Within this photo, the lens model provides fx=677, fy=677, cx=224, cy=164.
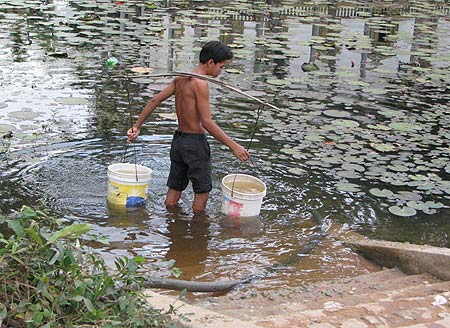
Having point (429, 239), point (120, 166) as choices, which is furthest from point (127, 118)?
point (429, 239)

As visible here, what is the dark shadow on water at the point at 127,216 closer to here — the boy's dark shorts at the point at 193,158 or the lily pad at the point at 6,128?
the boy's dark shorts at the point at 193,158

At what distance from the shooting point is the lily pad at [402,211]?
220 inches

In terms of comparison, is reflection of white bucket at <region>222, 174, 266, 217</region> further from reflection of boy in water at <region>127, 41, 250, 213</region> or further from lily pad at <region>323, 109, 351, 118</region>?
lily pad at <region>323, 109, 351, 118</region>

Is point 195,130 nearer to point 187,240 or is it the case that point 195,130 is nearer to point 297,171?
point 187,240

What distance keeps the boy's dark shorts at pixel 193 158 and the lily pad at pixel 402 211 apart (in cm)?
157

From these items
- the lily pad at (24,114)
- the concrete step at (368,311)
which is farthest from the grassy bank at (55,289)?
the lily pad at (24,114)

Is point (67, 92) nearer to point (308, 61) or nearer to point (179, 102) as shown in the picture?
point (179, 102)

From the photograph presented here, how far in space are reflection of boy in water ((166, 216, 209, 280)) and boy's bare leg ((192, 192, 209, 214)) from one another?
2.6 inches

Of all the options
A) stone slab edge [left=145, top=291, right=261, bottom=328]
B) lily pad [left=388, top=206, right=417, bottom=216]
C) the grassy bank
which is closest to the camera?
the grassy bank

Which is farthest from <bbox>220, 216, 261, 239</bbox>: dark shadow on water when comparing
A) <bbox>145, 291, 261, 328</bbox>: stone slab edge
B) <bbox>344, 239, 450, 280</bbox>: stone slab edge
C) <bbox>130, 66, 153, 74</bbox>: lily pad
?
<bbox>130, 66, 153, 74</bbox>: lily pad

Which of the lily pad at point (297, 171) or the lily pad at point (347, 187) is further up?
the lily pad at point (297, 171)

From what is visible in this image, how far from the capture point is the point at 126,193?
526 cm

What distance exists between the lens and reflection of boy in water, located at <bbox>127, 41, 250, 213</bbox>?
4980mm

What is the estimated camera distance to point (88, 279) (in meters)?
2.83
